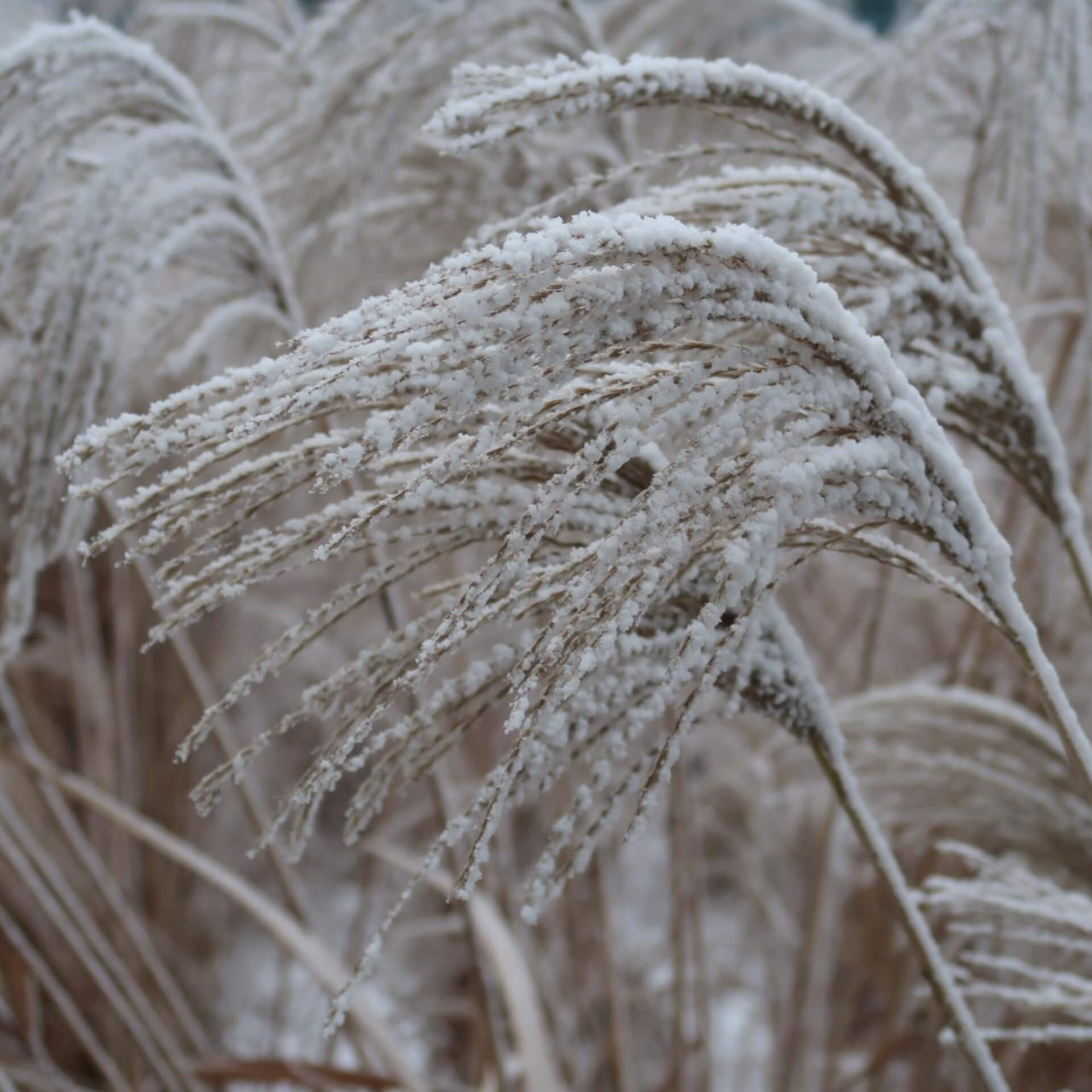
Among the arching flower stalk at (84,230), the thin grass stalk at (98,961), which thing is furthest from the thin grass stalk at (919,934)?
the thin grass stalk at (98,961)

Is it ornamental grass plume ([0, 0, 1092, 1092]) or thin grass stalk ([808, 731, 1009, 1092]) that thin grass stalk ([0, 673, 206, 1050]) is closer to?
ornamental grass plume ([0, 0, 1092, 1092])

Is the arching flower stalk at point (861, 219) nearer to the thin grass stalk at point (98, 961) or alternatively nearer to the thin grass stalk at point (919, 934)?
the thin grass stalk at point (919, 934)

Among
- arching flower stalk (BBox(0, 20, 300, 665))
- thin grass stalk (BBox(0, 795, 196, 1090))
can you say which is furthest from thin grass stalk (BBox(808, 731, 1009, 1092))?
thin grass stalk (BBox(0, 795, 196, 1090))

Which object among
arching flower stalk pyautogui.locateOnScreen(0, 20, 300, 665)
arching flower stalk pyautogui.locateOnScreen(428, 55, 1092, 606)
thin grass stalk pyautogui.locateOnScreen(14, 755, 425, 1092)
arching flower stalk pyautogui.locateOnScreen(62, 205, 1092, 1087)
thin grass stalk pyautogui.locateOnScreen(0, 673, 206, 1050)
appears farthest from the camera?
thin grass stalk pyautogui.locateOnScreen(0, 673, 206, 1050)

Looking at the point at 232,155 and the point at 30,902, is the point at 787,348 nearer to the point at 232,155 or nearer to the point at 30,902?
the point at 232,155

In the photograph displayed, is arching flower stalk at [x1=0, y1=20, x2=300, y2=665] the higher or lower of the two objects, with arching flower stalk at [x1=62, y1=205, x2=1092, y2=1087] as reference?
higher

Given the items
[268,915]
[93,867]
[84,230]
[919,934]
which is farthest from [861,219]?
[93,867]

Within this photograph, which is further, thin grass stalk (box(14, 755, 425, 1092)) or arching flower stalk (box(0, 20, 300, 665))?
thin grass stalk (box(14, 755, 425, 1092))
